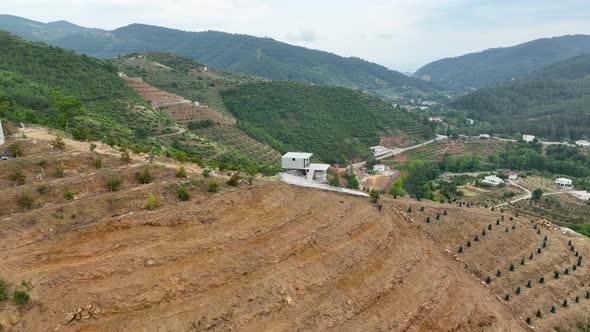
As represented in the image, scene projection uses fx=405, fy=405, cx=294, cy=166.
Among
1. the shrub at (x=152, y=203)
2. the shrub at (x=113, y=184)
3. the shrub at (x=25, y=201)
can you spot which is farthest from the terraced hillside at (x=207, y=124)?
the shrub at (x=25, y=201)

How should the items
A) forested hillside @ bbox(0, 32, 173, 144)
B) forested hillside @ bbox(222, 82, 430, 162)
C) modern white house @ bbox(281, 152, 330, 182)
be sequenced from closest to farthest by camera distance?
modern white house @ bbox(281, 152, 330, 182), forested hillside @ bbox(0, 32, 173, 144), forested hillside @ bbox(222, 82, 430, 162)

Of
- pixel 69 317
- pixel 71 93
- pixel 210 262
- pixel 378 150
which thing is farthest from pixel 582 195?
pixel 71 93

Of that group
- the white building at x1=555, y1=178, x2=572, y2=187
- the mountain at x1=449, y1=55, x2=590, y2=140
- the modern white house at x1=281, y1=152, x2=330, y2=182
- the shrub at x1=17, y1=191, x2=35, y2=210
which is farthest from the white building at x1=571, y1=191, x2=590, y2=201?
the shrub at x1=17, y1=191, x2=35, y2=210

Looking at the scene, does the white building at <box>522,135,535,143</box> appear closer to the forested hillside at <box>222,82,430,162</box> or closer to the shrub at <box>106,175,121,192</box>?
the forested hillside at <box>222,82,430,162</box>

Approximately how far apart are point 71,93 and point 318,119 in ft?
159

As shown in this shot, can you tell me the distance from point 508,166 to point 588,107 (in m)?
72.9

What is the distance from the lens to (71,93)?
53625mm

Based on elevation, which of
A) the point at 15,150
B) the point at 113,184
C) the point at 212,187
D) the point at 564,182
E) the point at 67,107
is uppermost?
the point at 67,107

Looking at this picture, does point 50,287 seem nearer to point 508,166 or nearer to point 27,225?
point 27,225

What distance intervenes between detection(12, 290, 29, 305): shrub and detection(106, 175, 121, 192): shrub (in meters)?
7.11

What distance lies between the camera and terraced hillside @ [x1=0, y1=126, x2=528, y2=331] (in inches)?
573

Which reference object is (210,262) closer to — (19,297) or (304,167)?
(19,297)

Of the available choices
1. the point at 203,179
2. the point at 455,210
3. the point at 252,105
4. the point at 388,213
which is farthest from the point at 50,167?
the point at 252,105

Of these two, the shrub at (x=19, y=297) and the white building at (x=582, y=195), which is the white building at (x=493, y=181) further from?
the shrub at (x=19, y=297)
